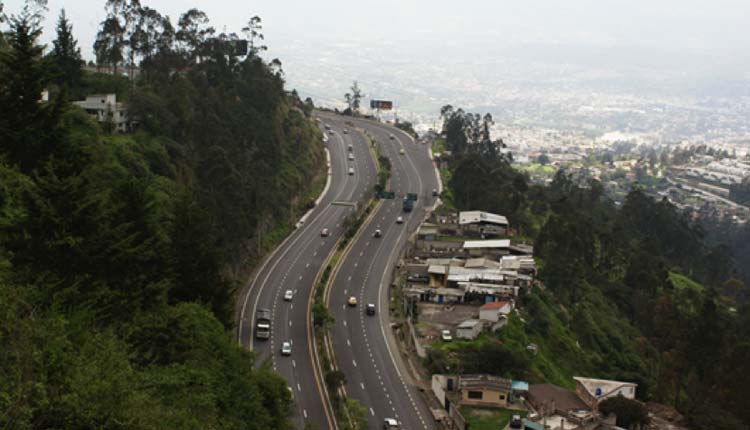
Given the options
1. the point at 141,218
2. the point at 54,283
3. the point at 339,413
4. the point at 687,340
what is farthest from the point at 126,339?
the point at 687,340

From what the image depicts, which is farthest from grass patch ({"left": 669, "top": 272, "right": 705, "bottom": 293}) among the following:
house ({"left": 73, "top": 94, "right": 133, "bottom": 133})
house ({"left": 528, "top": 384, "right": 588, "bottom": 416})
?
house ({"left": 73, "top": 94, "right": 133, "bottom": 133})

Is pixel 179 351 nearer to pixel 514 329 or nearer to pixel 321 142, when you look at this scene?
pixel 514 329

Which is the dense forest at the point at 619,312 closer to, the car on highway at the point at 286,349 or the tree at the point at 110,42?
the car on highway at the point at 286,349

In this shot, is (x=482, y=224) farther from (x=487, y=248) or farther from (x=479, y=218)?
(x=487, y=248)

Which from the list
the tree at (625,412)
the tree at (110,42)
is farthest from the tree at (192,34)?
the tree at (625,412)

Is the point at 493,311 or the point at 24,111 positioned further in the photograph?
the point at 493,311

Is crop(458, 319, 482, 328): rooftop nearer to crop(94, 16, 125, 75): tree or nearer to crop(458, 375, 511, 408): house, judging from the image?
crop(458, 375, 511, 408): house

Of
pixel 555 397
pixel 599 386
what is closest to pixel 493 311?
pixel 599 386

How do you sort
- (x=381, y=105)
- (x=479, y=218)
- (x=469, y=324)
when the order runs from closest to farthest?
1. (x=469, y=324)
2. (x=479, y=218)
3. (x=381, y=105)
